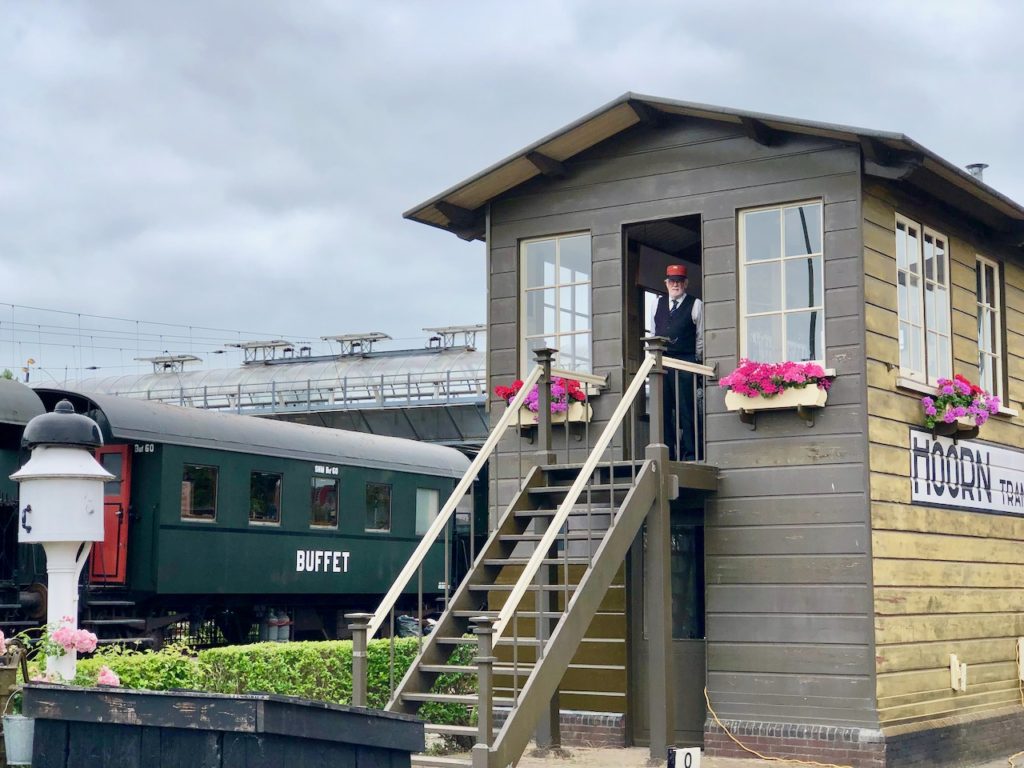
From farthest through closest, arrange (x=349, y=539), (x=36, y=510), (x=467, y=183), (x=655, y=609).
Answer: (x=349, y=539) → (x=467, y=183) → (x=655, y=609) → (x=36, y=510)

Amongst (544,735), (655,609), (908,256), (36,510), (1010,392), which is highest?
(908,256)

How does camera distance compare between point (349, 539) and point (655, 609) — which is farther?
point (349, 539)

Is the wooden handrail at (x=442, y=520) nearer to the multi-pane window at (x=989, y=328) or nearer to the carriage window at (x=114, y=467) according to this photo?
the multi-pane window at (x=989, y=328)

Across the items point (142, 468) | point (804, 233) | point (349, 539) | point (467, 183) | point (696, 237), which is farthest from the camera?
point (349, 539)

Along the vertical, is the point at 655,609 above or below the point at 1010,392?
below

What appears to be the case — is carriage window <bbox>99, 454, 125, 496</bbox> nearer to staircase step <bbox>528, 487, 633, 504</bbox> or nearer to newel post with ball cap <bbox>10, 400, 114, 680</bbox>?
staircase step <bbox>528, 487, 633, 504</bbox>

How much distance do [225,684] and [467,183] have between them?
4897 millimetres

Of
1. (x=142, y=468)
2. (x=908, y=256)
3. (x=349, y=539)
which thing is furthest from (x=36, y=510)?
(x=349, y=539)

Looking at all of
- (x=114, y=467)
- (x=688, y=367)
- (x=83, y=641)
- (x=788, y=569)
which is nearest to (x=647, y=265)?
(x=688, y=367)

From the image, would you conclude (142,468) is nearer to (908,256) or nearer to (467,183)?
(467,183)

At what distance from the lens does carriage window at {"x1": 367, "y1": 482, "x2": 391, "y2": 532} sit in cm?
2161

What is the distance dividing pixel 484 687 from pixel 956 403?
5.51m

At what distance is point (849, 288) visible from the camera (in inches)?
436

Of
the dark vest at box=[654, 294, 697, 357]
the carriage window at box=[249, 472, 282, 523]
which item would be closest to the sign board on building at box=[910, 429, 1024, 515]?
the dark vest at box=[654, 294, 697, 357]
